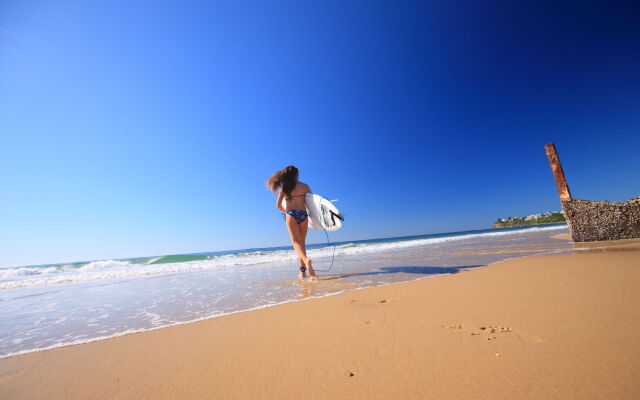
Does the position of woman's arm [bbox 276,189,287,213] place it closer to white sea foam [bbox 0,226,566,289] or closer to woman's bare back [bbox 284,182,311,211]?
woman's bare back [bbox 284,182,311,211]

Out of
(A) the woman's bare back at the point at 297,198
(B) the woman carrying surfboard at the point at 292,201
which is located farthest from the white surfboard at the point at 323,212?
(B) the woman carrying surfboard at the point at 292,201

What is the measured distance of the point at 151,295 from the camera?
4.43 m

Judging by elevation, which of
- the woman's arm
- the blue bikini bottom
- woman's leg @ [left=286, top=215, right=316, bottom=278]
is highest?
the woman's arm

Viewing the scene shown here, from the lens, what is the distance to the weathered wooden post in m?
6.96

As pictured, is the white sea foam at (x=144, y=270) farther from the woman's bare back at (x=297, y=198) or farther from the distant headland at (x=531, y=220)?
the distant headland at (x=531, y=220)

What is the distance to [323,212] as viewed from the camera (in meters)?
5.50

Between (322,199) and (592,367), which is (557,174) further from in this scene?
(592,367)

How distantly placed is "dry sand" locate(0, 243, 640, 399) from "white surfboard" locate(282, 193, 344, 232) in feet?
9.59

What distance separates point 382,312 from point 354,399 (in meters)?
1.23

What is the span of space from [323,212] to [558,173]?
6734 millimetres

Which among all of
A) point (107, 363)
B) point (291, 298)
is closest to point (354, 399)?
point (107, 363)

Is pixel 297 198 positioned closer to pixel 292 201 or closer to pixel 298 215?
pixel 292 201

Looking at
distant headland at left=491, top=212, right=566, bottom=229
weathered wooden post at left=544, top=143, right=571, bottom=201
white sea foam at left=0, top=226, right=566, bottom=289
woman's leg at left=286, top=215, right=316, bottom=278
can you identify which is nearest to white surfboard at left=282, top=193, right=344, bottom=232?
woman's leg at left=286, top=215, right=316, bottom=278

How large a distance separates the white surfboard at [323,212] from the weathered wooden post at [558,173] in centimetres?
639
